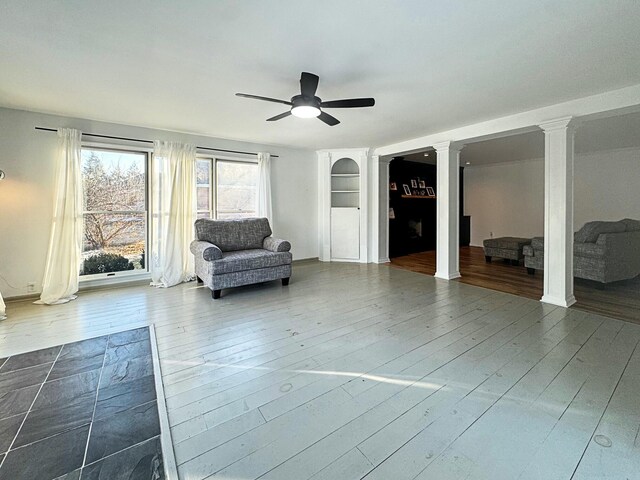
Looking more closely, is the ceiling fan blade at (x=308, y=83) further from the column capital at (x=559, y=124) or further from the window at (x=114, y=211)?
the window at (x=114, y=211)

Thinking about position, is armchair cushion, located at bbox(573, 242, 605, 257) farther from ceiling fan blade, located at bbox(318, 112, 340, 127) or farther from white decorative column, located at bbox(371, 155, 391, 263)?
ceiling fan blade, located at bbox(318, 112, 340, 127)

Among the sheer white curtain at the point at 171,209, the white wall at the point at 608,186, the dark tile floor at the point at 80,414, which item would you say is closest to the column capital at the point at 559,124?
the white wall at the point at 608,186

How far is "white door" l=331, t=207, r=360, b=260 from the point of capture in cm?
605

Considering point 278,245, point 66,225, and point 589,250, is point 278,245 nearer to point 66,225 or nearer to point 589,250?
point 66,225

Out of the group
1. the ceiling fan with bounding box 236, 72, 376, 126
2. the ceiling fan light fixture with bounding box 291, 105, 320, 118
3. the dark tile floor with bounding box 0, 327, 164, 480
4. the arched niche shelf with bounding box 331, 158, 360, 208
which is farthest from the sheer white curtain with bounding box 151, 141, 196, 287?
the arched niche shelf with bounding box 331, 158, 360, 208

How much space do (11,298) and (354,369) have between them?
4335 mm

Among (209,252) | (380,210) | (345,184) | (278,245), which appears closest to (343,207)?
(345,184)

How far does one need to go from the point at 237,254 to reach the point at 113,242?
1.88 meters

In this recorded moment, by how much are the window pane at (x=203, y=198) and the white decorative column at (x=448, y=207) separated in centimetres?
383

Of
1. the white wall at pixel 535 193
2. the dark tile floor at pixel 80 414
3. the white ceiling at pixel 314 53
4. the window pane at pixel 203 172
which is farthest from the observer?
the white wall at pixel 535 193

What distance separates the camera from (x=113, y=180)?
4.25m

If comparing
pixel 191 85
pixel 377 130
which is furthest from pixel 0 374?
pixel 377 130

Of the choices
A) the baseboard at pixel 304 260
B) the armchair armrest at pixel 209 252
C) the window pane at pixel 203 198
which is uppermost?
the window pane at pixel 203 198

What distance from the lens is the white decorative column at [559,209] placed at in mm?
Answer: 3326
